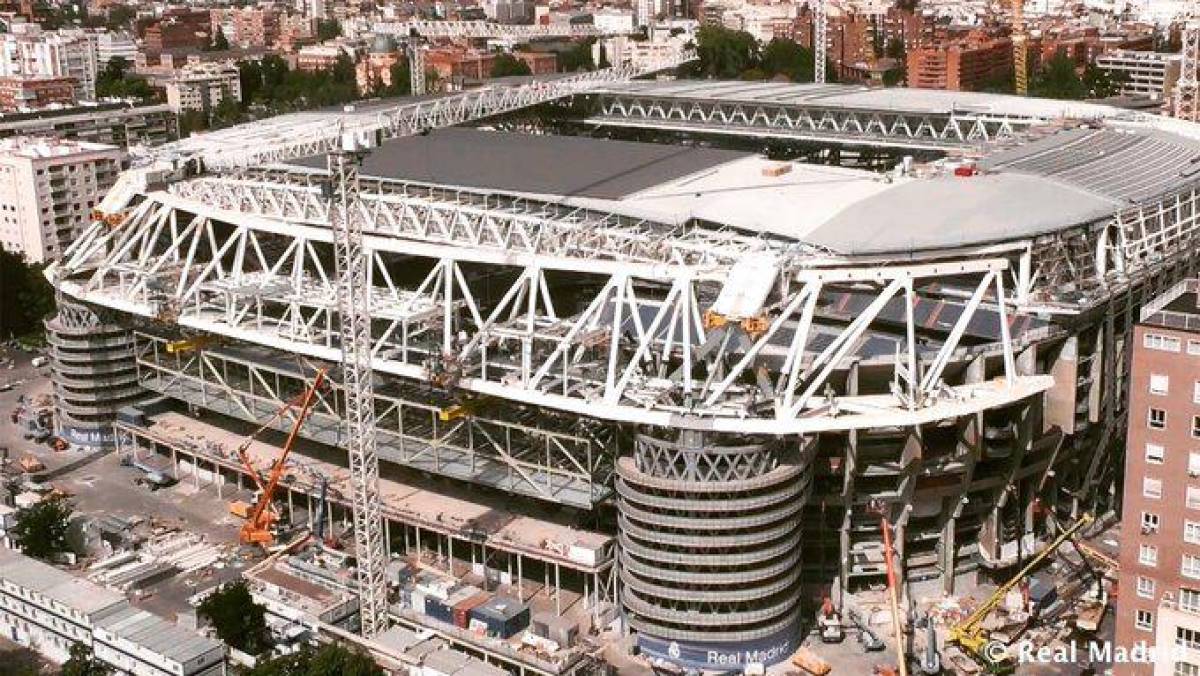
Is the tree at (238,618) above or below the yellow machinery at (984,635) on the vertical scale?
above

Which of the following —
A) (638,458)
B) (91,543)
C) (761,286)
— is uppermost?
(761,286)

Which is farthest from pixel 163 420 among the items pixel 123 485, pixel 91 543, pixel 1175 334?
pixel 1175 334

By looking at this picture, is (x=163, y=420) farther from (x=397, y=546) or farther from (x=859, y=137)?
(x=859, y=137)

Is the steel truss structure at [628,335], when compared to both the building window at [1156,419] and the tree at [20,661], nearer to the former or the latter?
the building window at [1156,419]

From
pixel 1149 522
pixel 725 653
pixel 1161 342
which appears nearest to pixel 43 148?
pixel 725 653

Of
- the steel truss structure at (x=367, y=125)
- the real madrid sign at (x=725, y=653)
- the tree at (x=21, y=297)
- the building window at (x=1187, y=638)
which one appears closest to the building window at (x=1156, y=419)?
the building window at (x=1187, y=638)

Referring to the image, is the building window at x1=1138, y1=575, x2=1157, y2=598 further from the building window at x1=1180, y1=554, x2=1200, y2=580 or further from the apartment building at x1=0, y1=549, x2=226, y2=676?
the apartment building at x1=0, y1=549, x2=226, y2=676

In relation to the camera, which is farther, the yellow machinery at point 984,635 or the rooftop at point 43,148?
the rooftop at point 43,148
